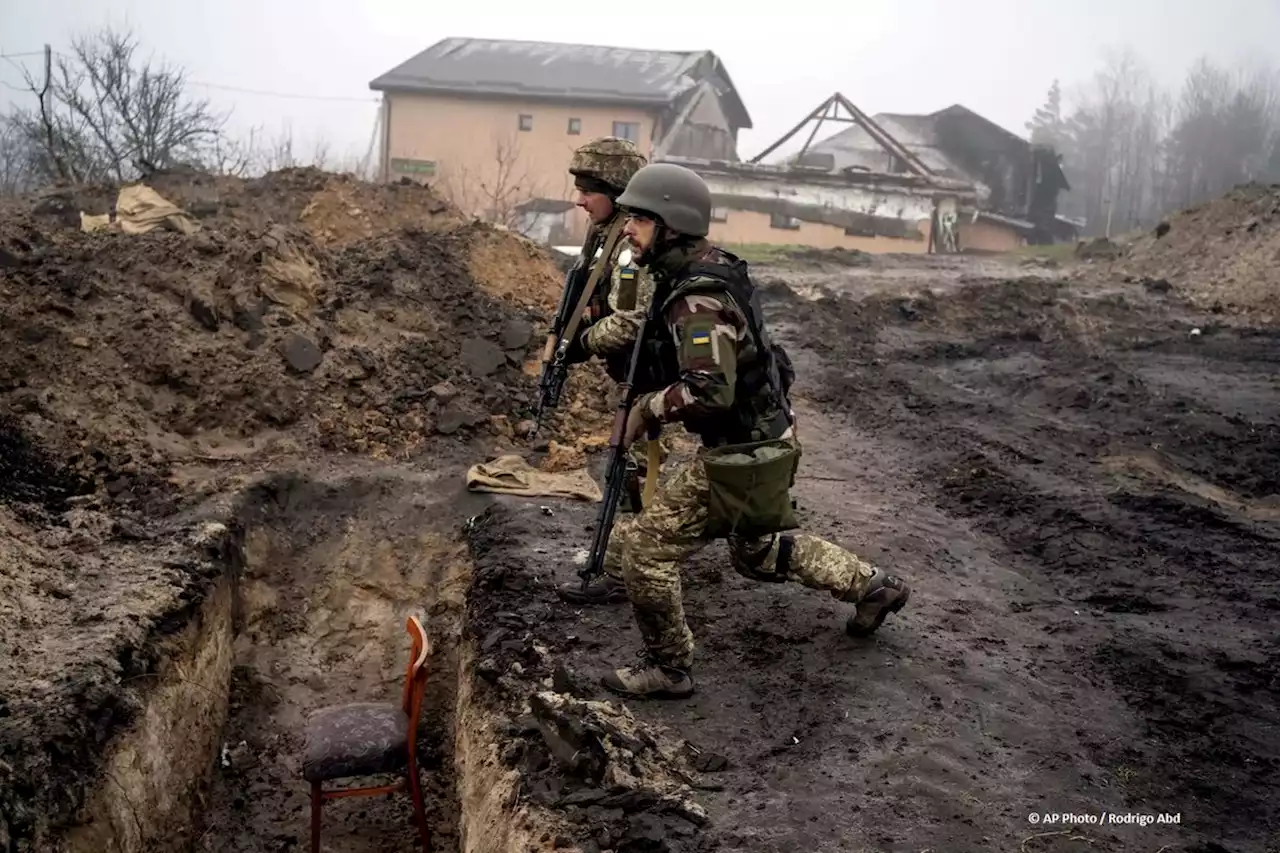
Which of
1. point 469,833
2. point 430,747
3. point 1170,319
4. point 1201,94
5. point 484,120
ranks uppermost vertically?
point 1201,94

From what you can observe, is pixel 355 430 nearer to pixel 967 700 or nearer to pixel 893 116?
pixel 967 700

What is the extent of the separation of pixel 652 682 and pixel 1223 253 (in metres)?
15.5

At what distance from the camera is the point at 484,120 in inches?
1184

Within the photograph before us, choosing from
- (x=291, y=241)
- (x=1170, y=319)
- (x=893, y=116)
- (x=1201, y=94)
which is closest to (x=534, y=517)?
(x=291, y=241)

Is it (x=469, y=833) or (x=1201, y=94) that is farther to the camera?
(x=1201, y=94)

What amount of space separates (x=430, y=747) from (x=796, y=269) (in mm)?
13650

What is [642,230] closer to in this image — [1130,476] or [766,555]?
[766,555]

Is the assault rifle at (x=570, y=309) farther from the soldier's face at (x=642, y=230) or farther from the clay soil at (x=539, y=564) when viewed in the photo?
the soldier's face at (x=642, y=230)

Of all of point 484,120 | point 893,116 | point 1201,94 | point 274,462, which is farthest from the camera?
point 1201,94

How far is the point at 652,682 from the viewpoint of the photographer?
4418 millimetres

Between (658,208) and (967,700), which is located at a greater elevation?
(658,208)

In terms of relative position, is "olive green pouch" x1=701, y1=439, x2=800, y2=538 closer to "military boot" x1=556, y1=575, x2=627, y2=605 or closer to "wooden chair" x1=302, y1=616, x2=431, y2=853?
"military boot" x1=556, y1=575, x2=627, y2=605

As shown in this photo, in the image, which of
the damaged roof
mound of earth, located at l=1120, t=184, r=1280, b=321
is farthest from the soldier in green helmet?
the damaged roof

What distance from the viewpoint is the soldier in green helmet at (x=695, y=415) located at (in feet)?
13.2
